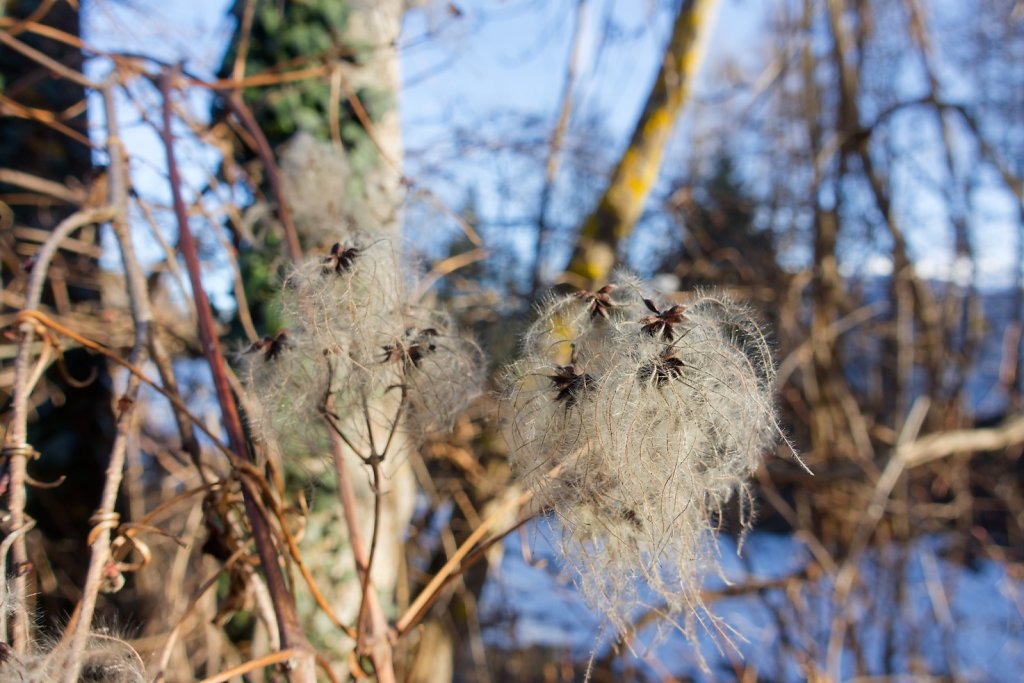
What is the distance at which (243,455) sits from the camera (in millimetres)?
685

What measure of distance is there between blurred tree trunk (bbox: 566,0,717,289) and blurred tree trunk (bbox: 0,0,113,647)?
1347 millimetres

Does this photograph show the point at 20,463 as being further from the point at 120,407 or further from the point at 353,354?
the point at 353,354

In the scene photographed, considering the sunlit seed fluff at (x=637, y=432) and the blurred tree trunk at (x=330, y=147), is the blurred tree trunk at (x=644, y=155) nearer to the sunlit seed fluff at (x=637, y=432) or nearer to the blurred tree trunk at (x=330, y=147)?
the blurred tree trunk at (x=330, y=147)

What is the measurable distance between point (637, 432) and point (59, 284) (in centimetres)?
182

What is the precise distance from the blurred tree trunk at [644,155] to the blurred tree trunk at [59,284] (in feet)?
4.42

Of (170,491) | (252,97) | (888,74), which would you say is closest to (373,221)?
(252,97)

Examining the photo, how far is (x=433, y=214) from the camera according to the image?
1546 millimetres

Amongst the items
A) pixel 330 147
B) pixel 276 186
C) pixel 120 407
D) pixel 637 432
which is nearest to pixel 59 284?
pixel 330 147

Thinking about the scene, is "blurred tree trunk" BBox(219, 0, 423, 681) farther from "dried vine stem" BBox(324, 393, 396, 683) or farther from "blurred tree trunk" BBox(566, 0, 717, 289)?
"blurred tree trunk" BBox(566, 0, 717, 289)

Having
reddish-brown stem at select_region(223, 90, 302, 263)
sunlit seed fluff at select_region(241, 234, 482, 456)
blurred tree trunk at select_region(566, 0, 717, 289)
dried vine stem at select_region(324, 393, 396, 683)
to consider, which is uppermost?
blurred tree trunk at select_region(566, 0, 717, 289)

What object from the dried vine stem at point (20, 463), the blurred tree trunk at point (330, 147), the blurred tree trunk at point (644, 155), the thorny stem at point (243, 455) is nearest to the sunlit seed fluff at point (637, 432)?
the thorny stem at point (243, 455)

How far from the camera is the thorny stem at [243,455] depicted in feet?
2.05

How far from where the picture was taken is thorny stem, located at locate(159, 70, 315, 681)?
2.05 feet

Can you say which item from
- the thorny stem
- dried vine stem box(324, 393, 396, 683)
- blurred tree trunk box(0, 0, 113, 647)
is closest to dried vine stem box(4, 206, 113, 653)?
the thorny stem
